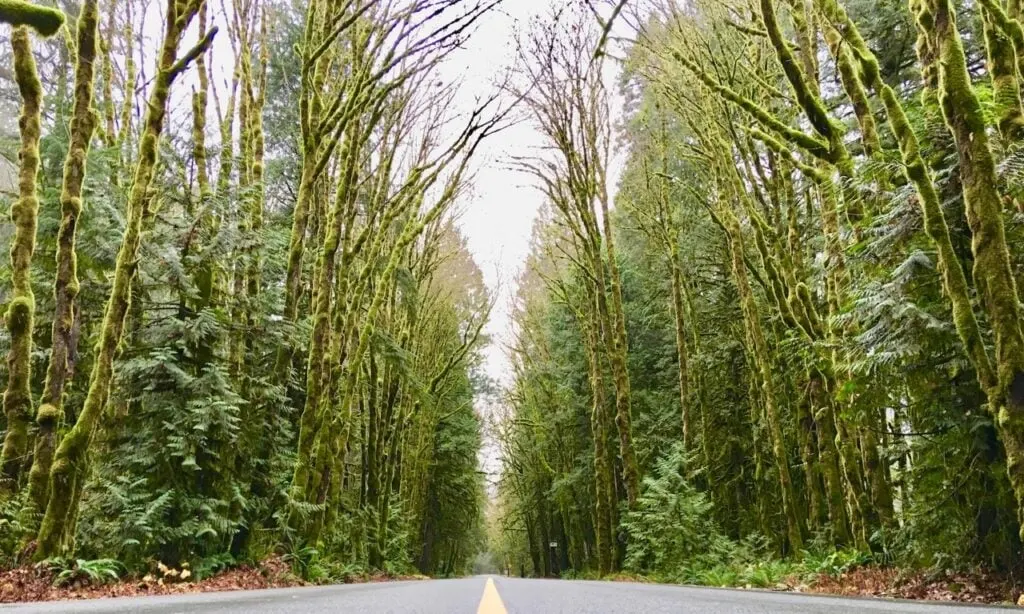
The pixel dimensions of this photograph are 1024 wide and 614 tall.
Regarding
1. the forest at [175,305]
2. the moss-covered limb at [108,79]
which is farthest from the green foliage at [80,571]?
the moss-covered limb at [108,79]

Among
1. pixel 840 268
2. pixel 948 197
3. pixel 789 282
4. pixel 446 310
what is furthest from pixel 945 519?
pixel 446 310

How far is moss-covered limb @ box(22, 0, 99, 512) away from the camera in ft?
19.9

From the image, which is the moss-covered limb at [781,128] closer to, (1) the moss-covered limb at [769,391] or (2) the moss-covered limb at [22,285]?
(1) the moss-covered limb at [769,391]

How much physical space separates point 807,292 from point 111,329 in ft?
29.0

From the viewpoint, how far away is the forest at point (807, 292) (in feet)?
16.7

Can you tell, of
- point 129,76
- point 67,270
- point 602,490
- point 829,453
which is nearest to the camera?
point 67,270

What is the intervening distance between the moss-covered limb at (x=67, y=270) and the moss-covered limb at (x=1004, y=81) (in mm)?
8418

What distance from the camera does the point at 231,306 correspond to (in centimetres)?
953

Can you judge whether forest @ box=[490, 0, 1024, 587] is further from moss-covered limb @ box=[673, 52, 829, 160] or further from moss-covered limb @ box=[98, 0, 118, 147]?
moss-covered limb @ box=[98, 0, 118, 147]

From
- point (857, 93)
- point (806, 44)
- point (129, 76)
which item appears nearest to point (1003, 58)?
point (857, 93)

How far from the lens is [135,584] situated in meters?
6.36

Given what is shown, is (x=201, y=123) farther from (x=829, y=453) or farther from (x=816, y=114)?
(x=829, y=453)

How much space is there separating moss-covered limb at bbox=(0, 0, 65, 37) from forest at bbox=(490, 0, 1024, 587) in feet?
8.43

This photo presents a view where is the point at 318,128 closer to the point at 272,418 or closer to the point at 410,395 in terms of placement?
the point at 272,418
